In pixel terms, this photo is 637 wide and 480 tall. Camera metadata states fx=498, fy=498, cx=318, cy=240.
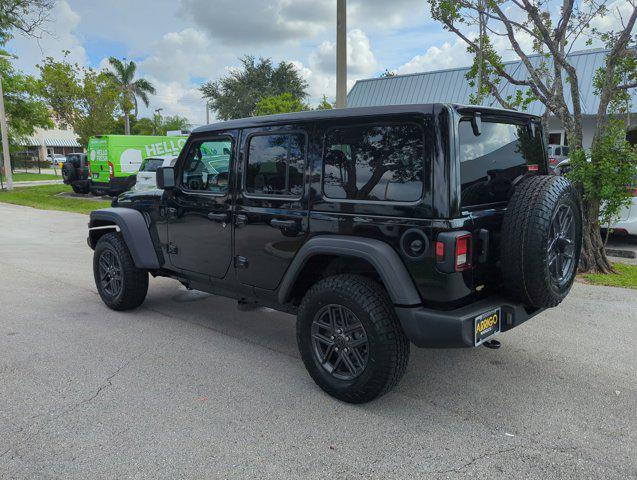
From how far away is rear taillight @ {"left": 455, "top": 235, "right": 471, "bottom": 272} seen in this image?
285 cm

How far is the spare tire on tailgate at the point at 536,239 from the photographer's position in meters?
3.03

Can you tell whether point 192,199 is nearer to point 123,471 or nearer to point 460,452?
point 123,471

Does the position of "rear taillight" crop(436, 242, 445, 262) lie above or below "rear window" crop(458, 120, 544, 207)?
below

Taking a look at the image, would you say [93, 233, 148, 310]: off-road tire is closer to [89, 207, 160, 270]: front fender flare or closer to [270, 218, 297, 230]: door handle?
[89, 207, 160, 270]: front fender flare

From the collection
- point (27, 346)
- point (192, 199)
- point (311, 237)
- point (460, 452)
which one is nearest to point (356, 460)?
point (460, 452)

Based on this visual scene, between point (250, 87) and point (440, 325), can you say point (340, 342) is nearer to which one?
point (440, 325)

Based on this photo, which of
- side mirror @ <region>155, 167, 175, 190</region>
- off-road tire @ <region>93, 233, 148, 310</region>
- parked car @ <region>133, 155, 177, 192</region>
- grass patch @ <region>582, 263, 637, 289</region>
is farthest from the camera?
parked car @ <region>133, 155, 177, 192</region>

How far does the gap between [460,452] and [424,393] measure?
714mm

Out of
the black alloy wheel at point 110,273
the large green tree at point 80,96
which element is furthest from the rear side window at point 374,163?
the large green tree at point 80,96

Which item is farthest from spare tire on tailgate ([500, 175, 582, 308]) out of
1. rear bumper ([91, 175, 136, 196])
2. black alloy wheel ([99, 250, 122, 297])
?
rear bumper ([91, 175, 136, 196])

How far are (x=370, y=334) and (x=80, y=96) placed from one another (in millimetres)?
30152

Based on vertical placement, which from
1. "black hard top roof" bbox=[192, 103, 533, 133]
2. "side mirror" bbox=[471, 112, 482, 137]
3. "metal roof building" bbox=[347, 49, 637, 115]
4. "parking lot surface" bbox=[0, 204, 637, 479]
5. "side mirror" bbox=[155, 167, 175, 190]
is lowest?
"parking lot surface" bbox=[0, 204, 637, 479]

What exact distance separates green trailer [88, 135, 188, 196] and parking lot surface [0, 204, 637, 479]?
45.6ft

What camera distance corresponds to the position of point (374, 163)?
10.5 feet
